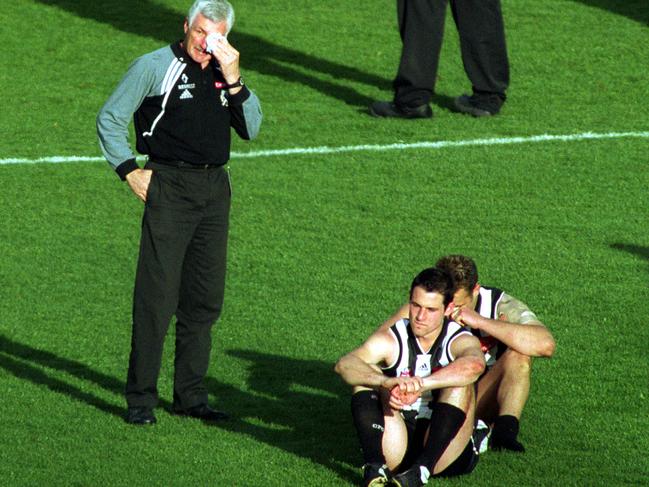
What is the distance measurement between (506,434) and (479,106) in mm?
7160

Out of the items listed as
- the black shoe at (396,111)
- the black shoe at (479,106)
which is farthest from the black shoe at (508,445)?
the black shoe at (479,106)

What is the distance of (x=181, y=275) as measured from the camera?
852cm

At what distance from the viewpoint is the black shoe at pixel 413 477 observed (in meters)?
7.44

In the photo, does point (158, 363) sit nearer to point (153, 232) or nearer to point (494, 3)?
point (153, 232)

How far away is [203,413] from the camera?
8.73 metres

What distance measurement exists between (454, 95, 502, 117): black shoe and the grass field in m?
0.12

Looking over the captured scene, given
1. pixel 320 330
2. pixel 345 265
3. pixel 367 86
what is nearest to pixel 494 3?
pixel 367 86

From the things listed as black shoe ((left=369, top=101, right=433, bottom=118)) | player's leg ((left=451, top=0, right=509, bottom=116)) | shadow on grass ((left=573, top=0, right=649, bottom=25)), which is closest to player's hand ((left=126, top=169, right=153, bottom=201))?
player's leg ((left=451, top=0, right=509, bottom=116))

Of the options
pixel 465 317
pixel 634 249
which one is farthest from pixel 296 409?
pixel 634 249

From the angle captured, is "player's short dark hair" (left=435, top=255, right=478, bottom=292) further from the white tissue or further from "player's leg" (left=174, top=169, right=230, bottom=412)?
the white tissue

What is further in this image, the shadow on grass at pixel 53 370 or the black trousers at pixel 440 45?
the black trousers at pixel 440 45

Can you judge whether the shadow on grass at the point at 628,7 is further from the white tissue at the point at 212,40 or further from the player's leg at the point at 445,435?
the player's leg at the point at 445,435

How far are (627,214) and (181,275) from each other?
5299mm

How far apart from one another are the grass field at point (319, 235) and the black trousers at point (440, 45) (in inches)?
14.8
